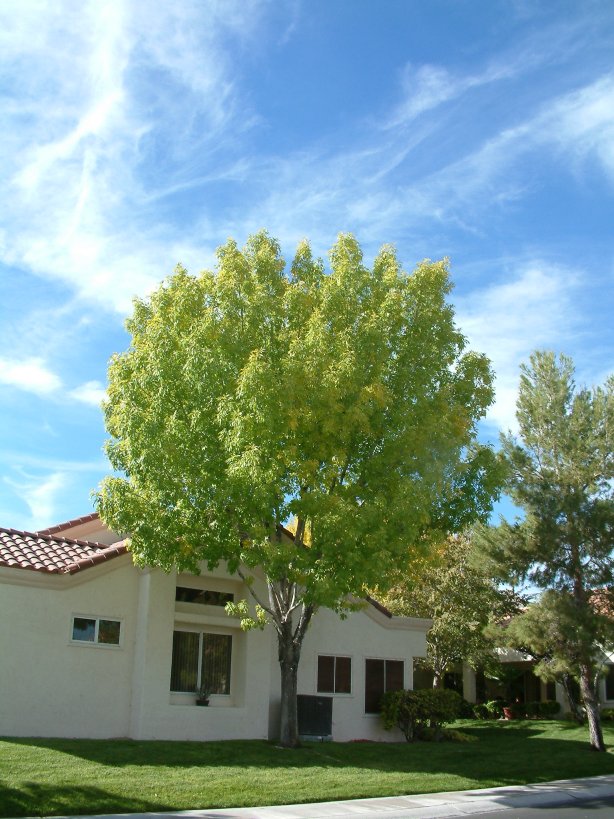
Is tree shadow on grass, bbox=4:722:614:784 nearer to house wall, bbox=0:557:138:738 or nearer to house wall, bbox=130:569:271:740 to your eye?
house wall, bbox=130:569:271:740

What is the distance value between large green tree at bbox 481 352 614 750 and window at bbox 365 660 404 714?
13.3 ft

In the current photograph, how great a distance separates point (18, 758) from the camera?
14047 mm

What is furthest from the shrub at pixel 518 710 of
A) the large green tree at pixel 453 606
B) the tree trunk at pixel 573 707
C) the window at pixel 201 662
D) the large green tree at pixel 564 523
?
the window at pixel 201 662

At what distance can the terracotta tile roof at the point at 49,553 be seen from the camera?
59.1 ft

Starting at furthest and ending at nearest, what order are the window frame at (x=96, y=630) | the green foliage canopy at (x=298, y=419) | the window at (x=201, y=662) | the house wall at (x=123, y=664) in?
the window at (x=201, y=662) < the window frame at (x=96, y=630) < the house wall at (x=123, y=664) < the green foliage canopy at (x=298, y=419)

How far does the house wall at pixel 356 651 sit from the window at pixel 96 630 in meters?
4.58

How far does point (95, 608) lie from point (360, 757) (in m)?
7.12

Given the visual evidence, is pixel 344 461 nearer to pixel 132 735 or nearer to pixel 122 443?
pixel 122 443

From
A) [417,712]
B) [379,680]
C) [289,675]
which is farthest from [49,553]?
[417,712]

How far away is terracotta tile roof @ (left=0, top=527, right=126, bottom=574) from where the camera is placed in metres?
18.0

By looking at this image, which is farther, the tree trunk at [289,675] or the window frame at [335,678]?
the window frame at [335,678]

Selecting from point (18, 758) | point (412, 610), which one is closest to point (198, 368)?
point (18, 758)

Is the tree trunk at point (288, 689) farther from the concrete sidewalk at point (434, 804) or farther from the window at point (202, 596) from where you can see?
the concrete sidewalk at point (434, 804)

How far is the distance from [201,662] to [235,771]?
5551 mm
